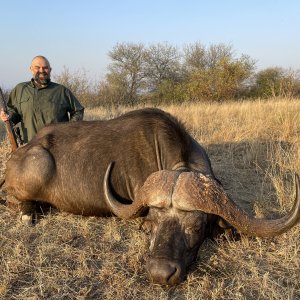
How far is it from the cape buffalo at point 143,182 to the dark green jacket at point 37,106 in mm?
1589

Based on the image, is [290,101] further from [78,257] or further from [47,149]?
[78,257]

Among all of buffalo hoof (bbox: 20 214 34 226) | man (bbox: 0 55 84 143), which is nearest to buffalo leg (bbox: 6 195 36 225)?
buffalo hoof (bbox: 20 214 34 226)

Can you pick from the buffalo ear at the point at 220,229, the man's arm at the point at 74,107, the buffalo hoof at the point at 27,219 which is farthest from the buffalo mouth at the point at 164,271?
the man's arm at the point at 74,107

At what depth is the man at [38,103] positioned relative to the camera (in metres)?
6.51

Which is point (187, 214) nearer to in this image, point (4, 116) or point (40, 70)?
point (4, 116)

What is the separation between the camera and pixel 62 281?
10.5 feet

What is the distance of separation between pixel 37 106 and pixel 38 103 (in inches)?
2.0

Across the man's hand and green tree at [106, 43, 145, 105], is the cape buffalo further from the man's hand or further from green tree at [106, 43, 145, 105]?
green tree at [106, 43, 145, 105]

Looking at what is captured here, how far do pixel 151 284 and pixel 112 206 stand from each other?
890 mm

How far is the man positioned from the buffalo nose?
13.2 ft

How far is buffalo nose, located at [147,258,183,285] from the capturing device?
9.62ft

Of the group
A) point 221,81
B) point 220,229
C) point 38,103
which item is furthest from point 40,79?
point 221,81

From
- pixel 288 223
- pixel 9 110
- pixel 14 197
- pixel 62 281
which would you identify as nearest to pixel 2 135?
pixel 9 110

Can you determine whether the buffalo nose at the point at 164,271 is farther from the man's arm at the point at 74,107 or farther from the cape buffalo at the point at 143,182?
the man's arm at the point at 74,107
